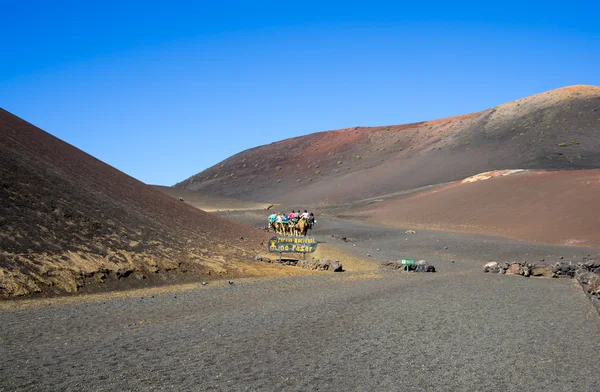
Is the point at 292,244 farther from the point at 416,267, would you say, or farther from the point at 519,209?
the point at 519,209

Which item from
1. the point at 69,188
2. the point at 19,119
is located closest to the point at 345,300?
the point at 69,188

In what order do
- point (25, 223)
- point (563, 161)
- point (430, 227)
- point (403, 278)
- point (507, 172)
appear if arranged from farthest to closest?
point (563, 161) < point (507, 172) < point (430, 227) < point (403, 278) < point (25, 223)

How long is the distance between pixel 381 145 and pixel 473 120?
1648 centimetres

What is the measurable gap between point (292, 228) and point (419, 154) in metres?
58.8

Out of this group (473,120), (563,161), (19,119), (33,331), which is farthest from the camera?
(473,120)

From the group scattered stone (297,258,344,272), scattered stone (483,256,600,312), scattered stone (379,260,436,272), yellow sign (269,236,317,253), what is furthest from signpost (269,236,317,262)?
scattered stone (483,256,600,312)

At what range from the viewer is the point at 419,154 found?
87625 mm

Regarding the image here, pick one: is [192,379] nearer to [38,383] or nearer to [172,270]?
[38,383]

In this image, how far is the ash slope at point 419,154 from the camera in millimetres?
69375

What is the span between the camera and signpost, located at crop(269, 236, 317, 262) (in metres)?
20.6

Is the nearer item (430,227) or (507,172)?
(430,227)

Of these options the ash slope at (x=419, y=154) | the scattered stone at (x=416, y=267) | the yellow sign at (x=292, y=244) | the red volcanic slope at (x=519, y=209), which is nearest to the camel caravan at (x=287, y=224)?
the yellow sign at (x=292, y=244)

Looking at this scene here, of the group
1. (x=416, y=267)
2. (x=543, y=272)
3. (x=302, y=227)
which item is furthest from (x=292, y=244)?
(x=302, y=227)

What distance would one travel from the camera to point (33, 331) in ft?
27.9
